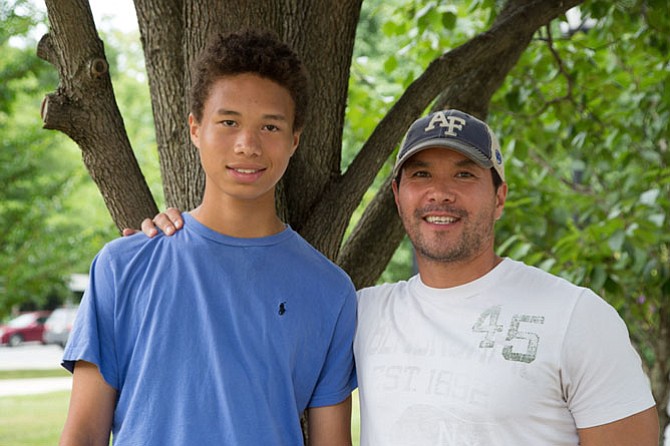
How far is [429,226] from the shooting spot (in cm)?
235

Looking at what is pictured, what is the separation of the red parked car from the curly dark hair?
82.9ft

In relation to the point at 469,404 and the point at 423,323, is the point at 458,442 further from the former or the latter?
the point at 423,323

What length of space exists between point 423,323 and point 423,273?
0.57 ft

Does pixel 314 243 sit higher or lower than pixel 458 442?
higher

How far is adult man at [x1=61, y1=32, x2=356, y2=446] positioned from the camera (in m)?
2.12

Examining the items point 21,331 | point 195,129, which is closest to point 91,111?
point 195,129

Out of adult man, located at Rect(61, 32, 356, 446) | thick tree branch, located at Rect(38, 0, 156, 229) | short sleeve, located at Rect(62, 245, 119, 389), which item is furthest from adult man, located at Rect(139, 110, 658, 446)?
thick tree branch, located at Rect(38, 0, 156, 229)

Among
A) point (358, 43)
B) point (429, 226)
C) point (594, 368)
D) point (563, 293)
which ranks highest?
point (358, 43)

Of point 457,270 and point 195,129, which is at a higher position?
point 195,129

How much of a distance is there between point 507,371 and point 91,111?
146 centimetres

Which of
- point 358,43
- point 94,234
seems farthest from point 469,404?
point 358,43

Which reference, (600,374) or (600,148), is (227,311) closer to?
(600,374)

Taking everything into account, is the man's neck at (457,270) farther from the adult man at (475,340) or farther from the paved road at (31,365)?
the paved road at (31,365)

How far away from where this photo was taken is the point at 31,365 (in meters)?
19.8
